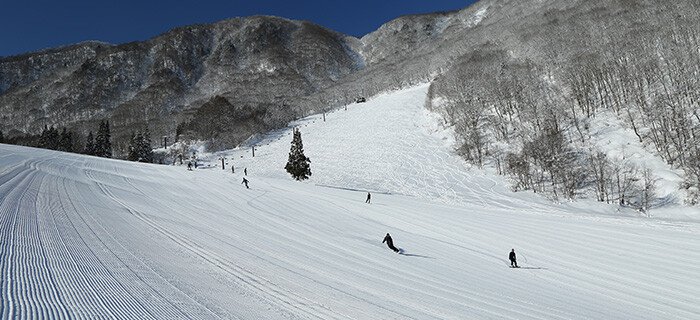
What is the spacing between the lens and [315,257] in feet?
42.3

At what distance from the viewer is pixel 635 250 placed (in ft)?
52.2

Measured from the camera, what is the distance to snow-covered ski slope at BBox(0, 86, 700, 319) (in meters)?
7.59

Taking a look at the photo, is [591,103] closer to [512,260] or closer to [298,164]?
[298,164]

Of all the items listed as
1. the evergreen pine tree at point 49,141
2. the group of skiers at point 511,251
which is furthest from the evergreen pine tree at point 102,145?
the group of skiers at point 511,251

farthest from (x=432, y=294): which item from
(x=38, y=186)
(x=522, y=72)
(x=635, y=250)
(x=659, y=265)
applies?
(x=522, y=72)

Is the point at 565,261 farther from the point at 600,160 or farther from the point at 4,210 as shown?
the point at 4,210

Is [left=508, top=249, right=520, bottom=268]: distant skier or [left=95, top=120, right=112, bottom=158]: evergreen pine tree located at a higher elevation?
[left=95, top=120, right=112, bottom=158]: evergreen pine tree

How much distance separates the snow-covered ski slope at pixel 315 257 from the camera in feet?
24.9

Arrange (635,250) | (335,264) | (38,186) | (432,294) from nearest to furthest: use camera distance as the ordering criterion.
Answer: (432,294)
(335,264)
(635,250)
(38,186)

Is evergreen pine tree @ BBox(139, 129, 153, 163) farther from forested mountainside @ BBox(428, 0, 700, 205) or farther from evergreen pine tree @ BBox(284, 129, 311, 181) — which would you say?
forested mountainside @ BBox(428, 0, 700, 205)

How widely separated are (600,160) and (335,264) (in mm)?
32686

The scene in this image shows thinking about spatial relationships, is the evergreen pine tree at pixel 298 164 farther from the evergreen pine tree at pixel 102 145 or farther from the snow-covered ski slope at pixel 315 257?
the evergreen pine tree at pixel 102 145

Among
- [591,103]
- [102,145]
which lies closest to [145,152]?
[102,145]

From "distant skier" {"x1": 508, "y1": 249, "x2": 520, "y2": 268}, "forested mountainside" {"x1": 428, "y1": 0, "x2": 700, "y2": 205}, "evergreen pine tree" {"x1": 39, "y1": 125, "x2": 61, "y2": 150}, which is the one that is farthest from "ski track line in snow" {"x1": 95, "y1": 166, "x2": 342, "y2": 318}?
"evergreen pine tree" {"x1": 39, "y1": 125, "x2": 61, "y2": 150}
